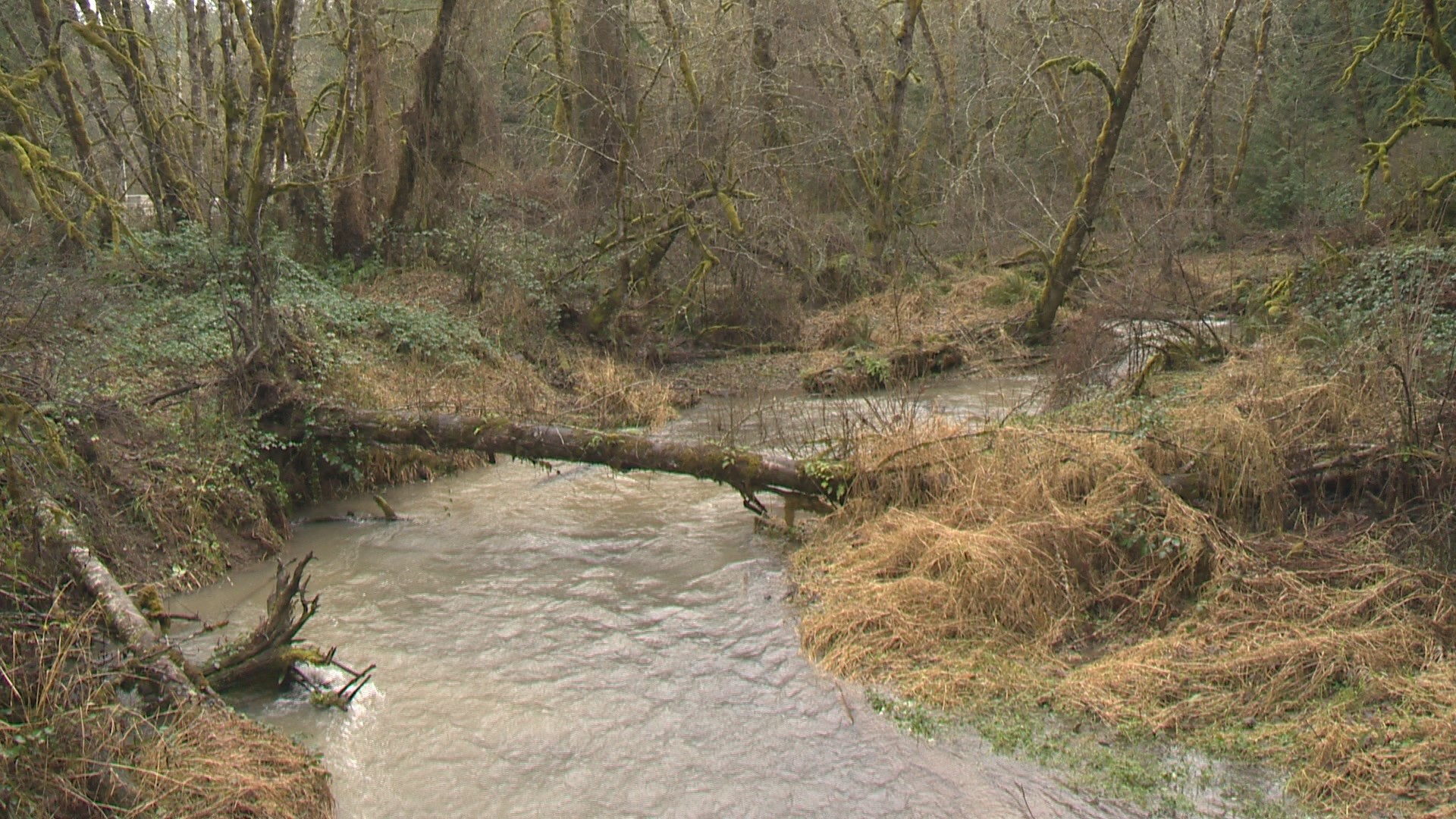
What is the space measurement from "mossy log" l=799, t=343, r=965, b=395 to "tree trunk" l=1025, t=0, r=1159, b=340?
5.47 feet

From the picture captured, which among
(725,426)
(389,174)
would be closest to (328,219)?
(389,174)

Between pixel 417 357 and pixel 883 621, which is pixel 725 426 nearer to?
pixel 417 357

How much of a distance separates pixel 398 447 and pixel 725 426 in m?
3.78

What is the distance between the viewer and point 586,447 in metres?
9.34

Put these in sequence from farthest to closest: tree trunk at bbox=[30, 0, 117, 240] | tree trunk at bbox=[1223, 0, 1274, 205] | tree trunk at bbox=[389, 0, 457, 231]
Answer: tree trunk at bbox=[1223, 0, 1274, 205]
tree trunk at bbox=[389, 0, 457, 231]
tree trunk at bbox=[30, 0, 117, 240]

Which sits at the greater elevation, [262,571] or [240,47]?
[240,47]

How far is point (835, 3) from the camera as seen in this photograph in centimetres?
2217

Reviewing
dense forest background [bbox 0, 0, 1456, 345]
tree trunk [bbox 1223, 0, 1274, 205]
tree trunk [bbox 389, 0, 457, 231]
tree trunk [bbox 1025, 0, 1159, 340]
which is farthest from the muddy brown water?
tree trunk [bbox 1223, 0, 1274, 205]

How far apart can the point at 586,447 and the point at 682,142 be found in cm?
798

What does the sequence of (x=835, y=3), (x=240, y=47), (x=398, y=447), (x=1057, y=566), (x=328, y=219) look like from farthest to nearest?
1. (x=240, y=47)
2. (x=835, y=3)
3. (x=328, y=219)
4. (x=398, y=447)
5. (x=1057, y=566)

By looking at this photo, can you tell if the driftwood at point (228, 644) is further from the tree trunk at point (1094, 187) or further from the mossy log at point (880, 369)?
the tree trunk at point (1094, 187)

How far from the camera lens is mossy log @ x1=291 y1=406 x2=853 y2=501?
28.7ft

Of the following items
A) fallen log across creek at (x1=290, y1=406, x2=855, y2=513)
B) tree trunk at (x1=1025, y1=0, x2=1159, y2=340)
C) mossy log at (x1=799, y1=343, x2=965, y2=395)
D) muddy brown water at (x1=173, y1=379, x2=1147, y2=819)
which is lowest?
muddy brown water at (x1=173, y1=379, x2=1147, y2=819)

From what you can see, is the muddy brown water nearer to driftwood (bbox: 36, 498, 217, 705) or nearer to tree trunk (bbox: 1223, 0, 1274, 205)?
driftwood (bbox: 36, 498, 217, 705)
